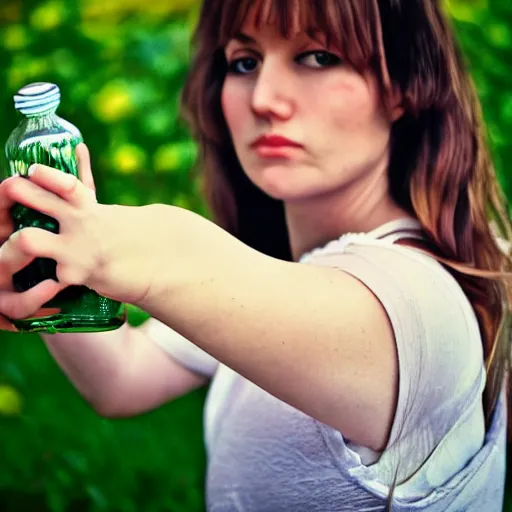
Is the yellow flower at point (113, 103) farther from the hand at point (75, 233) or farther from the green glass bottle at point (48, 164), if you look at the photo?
the hand at point (75, 233)

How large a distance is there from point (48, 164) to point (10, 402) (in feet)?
2.03

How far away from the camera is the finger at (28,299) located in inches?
28.8

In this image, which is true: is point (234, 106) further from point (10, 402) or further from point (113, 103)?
point (10, 402)

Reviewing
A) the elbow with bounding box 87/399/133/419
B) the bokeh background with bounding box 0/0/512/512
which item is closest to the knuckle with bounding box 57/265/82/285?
the elbow with bounding box 87/399/133/419

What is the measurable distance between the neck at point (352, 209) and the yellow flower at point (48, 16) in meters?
0.52

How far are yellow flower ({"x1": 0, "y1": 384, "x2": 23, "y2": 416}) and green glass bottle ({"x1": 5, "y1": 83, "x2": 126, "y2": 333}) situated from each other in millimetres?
538

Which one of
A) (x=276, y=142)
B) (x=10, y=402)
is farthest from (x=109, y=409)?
(x=276, y=142)

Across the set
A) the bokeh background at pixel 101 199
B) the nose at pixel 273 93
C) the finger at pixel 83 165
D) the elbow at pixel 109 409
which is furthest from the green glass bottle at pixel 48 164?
the bokeh background at pixel 101 199

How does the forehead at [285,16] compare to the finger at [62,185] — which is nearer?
the finger at [62,185]

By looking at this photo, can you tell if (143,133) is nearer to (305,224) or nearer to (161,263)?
(305,224)

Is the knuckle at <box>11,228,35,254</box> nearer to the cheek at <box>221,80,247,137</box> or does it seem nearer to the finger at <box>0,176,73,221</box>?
the finger at <box>0,176,73,221</box>

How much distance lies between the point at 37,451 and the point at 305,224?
55 cm

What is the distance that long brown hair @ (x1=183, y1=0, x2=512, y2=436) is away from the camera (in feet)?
2.90

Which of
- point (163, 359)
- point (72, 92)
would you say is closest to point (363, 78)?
point (163, 359)
